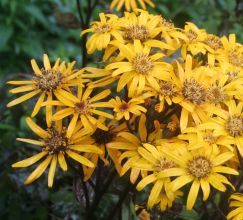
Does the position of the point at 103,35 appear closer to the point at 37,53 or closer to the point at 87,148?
the point at 87,148

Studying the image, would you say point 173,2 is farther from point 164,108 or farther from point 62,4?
point 164,108

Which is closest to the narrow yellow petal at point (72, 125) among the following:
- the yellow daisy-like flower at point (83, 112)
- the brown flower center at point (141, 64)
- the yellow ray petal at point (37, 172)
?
the yellow daisy-like flower at point (83, 112)

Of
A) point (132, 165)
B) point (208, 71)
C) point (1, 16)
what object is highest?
point (1, 16)

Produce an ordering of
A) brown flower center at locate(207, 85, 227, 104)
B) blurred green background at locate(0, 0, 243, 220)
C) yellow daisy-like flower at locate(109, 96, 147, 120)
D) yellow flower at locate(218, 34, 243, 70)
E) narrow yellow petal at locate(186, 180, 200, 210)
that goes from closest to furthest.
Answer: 1. narrow yellow petal at locate(186, 180, 200, 210)
2. yellow daisy-like flower at locate(109, 96, 147, 120)
3. brown flower center at locate(207, 85, 227, 104)
4. yellow flower at locate(218, 34, 243, 70)
5. blurred green background at locate(0, 0, 243, 220)

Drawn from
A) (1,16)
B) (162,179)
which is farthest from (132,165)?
(1,16)

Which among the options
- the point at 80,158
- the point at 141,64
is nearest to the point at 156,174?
the point at 80,158

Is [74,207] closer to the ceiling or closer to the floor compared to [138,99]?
closer to the floor

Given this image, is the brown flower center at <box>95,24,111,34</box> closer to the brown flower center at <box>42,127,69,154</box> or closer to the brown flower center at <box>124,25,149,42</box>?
the brown flower center at <box>124,25,149,42</box>

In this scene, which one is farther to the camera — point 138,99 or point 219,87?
point 219,87

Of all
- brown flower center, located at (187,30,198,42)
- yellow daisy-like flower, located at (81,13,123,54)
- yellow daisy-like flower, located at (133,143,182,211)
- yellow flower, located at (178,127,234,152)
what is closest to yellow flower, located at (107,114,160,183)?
yellow daisy-like flower, located at (133,143,182,211)
